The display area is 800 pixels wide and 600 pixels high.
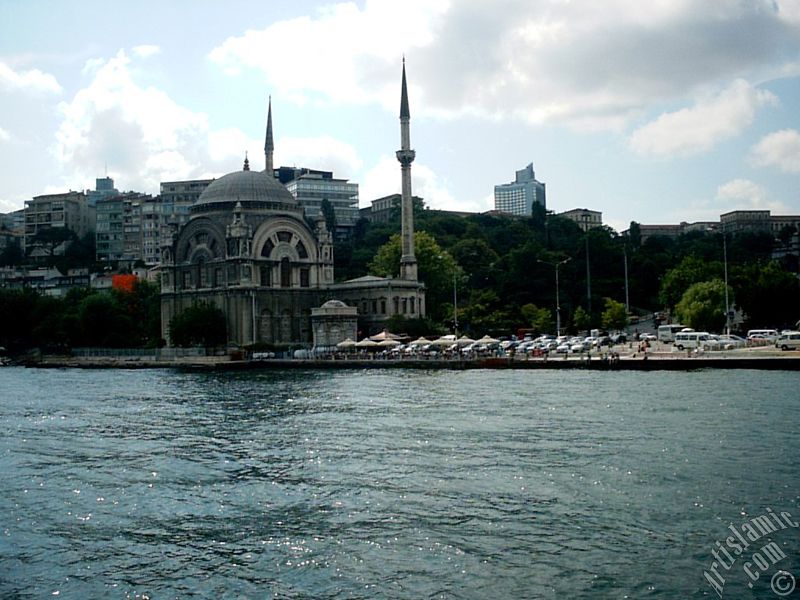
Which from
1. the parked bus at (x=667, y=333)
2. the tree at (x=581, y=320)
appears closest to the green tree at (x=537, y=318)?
the tree at (x=581, y=320)

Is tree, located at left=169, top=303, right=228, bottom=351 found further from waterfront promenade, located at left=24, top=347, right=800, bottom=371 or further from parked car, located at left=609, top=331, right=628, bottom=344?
parked car, located at left=609, top=331, right=628, bottom=344

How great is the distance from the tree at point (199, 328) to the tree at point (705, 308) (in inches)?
A: 1574

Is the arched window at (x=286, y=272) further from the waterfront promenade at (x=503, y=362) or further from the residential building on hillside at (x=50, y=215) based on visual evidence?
the residential building on hillside at (x=50, y=215)

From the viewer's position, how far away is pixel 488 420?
32.8m

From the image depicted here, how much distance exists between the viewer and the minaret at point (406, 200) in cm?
8794

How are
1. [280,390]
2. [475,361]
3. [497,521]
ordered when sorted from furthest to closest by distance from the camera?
[475,361] → [280,390] → [497,521]

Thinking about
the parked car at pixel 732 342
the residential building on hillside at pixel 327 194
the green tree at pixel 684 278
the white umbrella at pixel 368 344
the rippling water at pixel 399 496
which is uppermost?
the residential building on hillside at pixel 327 194

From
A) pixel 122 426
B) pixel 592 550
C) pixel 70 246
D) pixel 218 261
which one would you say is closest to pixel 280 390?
pixel 122 426

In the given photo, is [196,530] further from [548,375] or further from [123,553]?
[548,375]

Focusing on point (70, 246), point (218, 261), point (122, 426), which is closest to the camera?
point (122, 426)

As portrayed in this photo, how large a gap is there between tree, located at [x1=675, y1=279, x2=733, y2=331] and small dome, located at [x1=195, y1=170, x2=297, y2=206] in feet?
129

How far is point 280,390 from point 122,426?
14.8 metres

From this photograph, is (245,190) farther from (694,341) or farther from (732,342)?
(732,342)

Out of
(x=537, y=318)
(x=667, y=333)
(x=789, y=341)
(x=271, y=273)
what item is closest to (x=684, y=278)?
(x=537, y=318)
